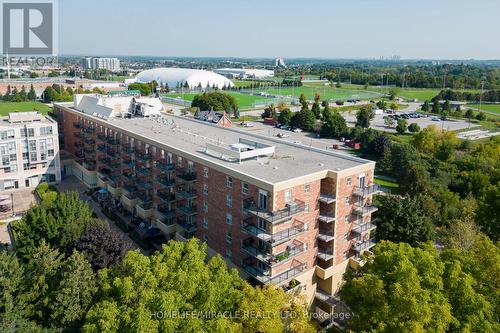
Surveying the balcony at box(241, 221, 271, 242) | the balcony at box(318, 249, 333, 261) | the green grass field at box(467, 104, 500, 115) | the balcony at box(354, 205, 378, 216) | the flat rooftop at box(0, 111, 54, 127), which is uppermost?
the green grass field at box(467, 104, 500, 115)

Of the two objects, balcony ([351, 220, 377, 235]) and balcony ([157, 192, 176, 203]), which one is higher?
balcony ([157, 192, 176, 203])

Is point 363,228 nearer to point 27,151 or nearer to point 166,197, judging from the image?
point 166,197

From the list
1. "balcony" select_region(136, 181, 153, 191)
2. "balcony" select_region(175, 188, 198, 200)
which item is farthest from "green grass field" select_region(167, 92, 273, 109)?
"balcony" select_region(175, 188, 198, 200)

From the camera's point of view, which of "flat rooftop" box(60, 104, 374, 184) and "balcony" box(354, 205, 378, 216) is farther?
"balcony" box(354, 205, 378, 216)

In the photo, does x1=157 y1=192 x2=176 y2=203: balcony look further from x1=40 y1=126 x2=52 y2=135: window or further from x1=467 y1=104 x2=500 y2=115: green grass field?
x1=467 y1=104 x2=500 y2=115: green grass field

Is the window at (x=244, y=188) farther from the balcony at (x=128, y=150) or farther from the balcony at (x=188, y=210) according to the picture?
the balcony at (x=128, y=150)

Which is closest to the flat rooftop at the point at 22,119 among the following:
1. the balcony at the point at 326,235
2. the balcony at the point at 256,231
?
the balcony at the point at 256,231

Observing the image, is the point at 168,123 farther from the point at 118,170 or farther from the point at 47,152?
the point at 47,152

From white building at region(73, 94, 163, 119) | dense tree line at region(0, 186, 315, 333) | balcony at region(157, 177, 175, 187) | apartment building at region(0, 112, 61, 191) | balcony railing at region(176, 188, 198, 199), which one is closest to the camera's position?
dense tree line at region(0, 186, 315, 333)
